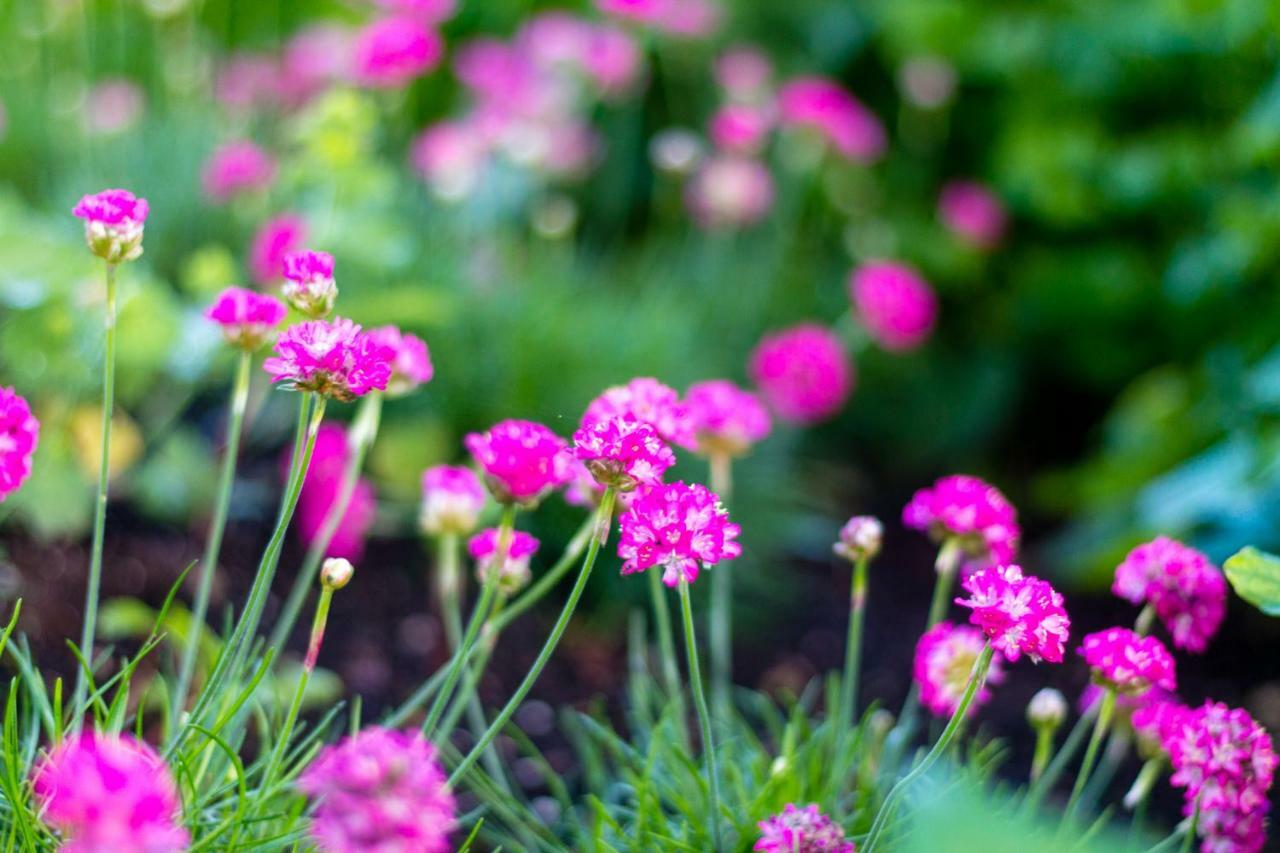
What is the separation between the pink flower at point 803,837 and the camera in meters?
1.03

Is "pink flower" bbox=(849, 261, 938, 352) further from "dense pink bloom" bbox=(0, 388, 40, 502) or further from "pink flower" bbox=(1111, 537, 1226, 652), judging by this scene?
"dense pink bloom" bbox=(0, 388, 40, 502)

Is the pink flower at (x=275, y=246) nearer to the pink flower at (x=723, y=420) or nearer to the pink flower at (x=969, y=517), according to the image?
the pink flower at (x=723, y=420)

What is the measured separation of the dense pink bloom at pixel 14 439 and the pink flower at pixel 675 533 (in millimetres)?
486

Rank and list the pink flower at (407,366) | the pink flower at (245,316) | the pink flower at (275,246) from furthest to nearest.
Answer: the pink flower at (275,246)
the pink flower at (407,366)
the pink flower at (245,316)

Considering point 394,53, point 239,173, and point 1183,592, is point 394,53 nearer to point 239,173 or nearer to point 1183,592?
point 239,173

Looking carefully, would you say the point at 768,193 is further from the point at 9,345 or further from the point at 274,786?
the point at 274,786

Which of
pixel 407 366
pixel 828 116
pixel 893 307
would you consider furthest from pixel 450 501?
pixel 828 116

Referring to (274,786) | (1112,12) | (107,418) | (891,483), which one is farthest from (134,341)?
(1112,12)

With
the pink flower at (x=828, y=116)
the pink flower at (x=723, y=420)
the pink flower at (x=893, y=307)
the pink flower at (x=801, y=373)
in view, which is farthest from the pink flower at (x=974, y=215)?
the pink flower at (x=723, y=420)

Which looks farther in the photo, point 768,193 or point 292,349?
point 768,193

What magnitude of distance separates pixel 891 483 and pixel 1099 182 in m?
0.83

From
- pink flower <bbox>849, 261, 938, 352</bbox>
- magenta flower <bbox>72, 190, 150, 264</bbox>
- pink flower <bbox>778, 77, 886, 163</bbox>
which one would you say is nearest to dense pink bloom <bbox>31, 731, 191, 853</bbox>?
magenta flower <bbox>72, 190, 150, 264</bbox>

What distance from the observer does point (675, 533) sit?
0.94 m

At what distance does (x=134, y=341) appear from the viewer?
70.2 inches
